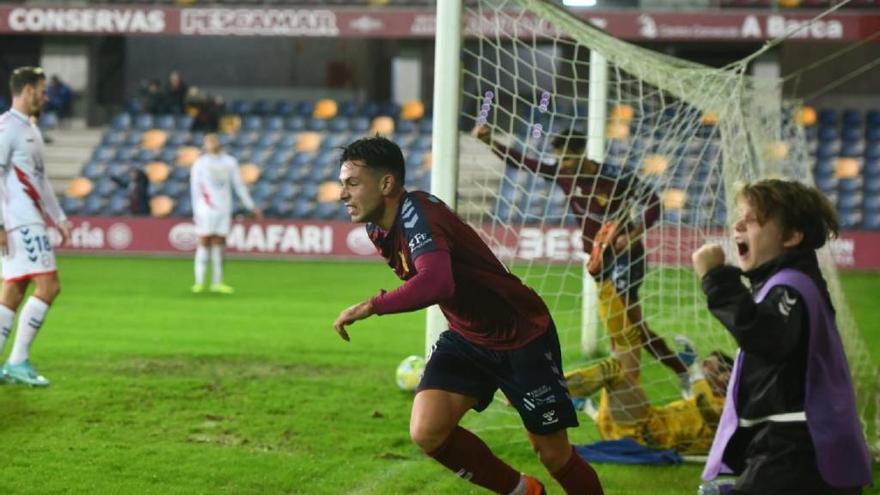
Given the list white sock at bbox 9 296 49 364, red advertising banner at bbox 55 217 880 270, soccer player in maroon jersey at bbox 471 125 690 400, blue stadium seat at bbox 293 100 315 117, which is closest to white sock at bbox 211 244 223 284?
red advertising banner at bbox 55 217 880 270

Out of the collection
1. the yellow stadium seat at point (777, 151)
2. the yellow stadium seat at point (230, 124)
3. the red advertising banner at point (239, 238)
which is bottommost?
the red advertising banner at point (239, 238)

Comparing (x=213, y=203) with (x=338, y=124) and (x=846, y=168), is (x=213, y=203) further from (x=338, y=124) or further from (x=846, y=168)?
(x=846, y=168)

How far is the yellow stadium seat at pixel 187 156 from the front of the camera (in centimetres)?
2412

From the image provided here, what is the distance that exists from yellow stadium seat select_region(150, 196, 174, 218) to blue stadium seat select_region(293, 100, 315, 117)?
13.1 feet

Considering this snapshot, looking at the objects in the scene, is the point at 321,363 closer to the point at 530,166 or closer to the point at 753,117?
the point at 530,166

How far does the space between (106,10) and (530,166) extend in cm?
1795

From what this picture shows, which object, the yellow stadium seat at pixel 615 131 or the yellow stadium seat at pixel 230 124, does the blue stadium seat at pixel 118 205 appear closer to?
the yellow stadium seat at pixel 230 124

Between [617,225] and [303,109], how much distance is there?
1938cm

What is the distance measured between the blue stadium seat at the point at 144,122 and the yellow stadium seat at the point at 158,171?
1566 mm

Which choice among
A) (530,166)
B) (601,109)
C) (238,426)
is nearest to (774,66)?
(601,109)

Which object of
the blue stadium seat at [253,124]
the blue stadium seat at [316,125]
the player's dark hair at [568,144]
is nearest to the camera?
the player's dark hair at [568,144]

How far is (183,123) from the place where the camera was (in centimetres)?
2530

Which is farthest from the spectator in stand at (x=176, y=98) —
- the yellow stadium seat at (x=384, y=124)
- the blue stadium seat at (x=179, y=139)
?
the yellow stadium seat at (x=384, y=124)

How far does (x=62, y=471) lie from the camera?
5863 millimetres
